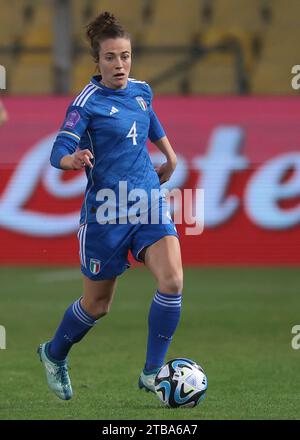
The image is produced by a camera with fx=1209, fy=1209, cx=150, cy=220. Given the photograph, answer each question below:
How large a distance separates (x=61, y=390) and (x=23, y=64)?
1248 centimetres

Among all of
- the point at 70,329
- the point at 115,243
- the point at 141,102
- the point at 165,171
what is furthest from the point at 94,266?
the point at 141,102

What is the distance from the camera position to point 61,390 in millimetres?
6734

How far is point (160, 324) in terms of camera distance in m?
6.58

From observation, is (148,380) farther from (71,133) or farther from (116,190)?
(71,133)

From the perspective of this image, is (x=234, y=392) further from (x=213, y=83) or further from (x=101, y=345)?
(x=213, y=83)

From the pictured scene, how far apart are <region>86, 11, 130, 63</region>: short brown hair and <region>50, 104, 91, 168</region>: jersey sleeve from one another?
38 cm

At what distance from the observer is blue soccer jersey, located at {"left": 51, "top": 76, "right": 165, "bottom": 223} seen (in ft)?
21.5

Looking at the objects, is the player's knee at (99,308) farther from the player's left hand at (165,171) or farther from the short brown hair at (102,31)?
the short brown hair at (102,31)

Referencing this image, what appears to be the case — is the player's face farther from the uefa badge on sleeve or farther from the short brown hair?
the uefa badge on sleeve

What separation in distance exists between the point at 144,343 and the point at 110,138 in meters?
3.21

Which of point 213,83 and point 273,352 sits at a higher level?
point 273,352

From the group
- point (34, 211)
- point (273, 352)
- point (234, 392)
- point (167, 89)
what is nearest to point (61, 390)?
point (234, 392)

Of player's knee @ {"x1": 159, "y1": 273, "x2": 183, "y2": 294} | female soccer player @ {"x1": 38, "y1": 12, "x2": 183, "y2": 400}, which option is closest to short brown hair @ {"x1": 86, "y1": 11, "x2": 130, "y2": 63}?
female soccer player @ {"x1": 38, "y1": 12, "x2": 183, "y2": 400}

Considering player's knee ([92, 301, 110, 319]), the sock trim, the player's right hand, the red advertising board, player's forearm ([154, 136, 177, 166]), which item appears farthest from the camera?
the red advertising board
